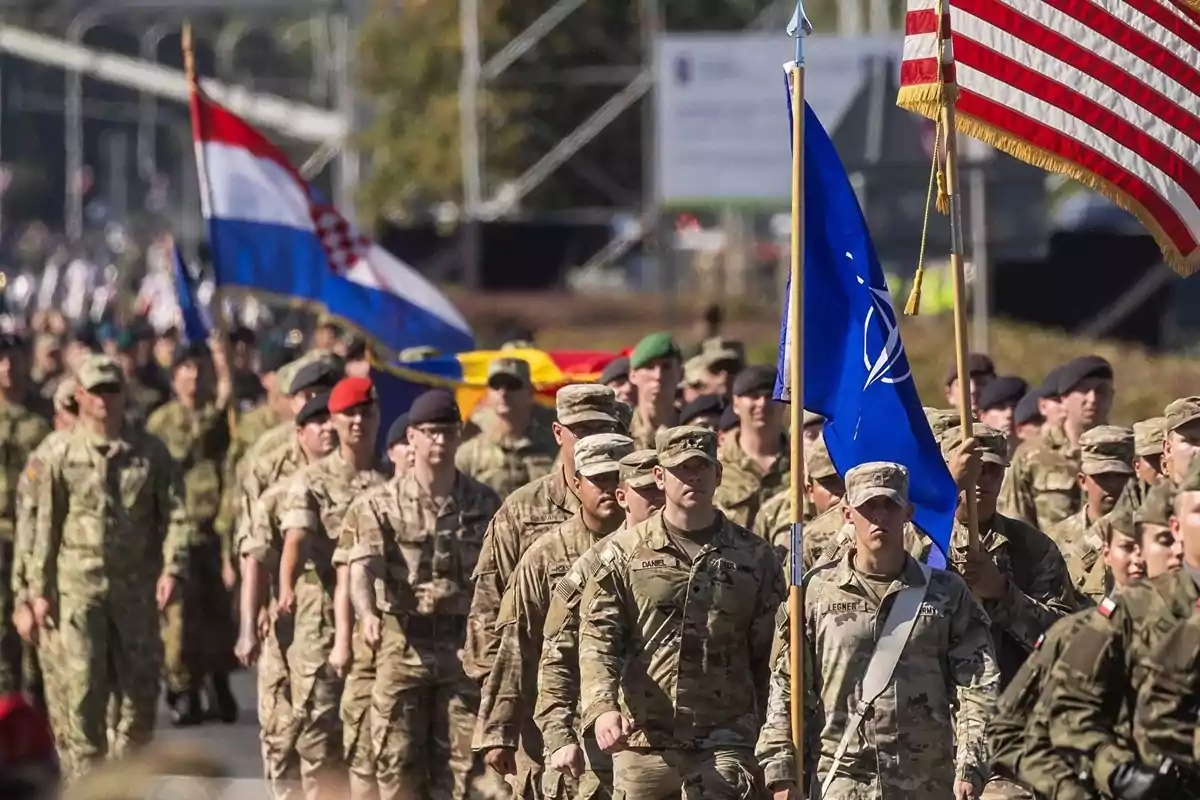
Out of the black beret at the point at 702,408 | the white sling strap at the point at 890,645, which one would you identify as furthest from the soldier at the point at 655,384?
the white sling strap at the point at 890,645

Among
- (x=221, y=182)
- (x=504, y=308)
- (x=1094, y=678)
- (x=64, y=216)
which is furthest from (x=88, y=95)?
(x=1094, y=678)

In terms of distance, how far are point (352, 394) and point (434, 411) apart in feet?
3.73

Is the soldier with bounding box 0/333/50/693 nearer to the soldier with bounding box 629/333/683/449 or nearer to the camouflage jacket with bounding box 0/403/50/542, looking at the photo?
the camouflage jacket with bounding box 0/403/50/542

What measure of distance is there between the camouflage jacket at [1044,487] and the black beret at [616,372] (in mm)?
2539

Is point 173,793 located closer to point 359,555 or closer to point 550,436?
point 359,555

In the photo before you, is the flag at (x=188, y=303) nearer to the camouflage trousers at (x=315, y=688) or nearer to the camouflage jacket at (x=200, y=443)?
the camouflage jacket at (x=200, y=443)

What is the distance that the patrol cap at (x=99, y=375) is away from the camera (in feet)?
49.2

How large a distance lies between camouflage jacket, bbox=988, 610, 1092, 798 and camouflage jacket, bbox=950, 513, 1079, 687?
194 cm

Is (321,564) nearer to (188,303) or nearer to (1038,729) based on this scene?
(1038,729)

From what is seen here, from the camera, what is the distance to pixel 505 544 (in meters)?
11.5

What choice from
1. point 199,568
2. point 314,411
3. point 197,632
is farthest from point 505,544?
point 199,568

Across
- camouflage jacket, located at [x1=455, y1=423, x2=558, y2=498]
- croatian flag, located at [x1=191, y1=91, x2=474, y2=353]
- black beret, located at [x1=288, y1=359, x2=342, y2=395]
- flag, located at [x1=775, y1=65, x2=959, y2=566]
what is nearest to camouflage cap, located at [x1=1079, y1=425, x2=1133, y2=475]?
flag, located at [x1=775, y1=65, x2=959, y2=566]

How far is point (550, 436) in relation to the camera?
14.8 meters

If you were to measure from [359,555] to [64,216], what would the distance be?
57963mm
